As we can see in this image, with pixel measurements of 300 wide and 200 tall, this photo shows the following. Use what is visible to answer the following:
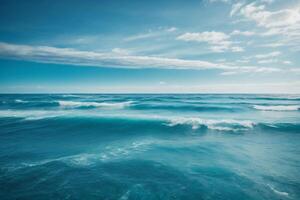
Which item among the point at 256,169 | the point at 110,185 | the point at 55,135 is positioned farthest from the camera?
the point at 55,135

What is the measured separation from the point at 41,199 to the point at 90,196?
1.49 meters

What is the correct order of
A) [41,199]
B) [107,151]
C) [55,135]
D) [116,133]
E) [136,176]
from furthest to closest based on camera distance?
[116,133] → [55,135] → [107,151] → [136,176] → [41,199]

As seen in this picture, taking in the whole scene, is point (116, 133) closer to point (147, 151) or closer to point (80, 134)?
point (80, 134)

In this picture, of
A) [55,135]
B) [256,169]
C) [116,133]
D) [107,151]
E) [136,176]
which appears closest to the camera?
[136,176]

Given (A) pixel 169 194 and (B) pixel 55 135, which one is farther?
(B) pixel 55 135

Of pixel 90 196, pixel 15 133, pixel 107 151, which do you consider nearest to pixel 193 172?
pixel 90 196

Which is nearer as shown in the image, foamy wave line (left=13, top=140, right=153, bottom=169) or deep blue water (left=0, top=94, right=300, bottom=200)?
deep blue water (left=0, top=94, right=300, bottom=200)

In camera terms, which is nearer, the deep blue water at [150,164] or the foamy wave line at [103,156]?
the deep blue water at [150,164]

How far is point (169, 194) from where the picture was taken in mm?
5758

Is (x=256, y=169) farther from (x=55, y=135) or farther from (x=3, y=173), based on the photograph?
(x=55, y=135)

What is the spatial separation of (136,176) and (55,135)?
920 cm

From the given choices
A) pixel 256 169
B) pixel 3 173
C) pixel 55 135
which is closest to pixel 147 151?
pixel 256 169

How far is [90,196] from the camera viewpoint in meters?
5.63

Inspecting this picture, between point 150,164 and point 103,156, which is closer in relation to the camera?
point 150,164
